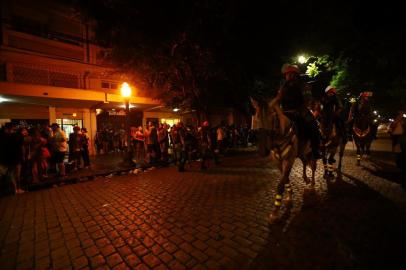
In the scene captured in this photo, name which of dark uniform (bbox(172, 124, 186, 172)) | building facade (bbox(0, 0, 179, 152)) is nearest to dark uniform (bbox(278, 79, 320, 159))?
dark uniform (bbox(172, 124, 186, 172))

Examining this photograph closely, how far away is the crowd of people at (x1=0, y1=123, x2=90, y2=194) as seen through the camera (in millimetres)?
6590

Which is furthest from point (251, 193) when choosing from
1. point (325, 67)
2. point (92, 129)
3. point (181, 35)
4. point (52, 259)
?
Answer: point (92, 129)

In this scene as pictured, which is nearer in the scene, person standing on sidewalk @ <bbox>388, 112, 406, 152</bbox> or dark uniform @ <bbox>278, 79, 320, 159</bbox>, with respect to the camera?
dark uniform @ <bbox>278, 79, 320, 159</bbox>

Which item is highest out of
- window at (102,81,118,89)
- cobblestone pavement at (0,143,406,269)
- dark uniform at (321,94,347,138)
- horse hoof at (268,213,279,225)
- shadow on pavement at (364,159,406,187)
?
window at (102,81,118,89)

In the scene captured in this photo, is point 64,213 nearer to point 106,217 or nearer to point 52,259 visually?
point 106,217

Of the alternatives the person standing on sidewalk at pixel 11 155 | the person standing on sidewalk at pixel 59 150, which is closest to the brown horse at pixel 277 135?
the person standing on sidewalk at pixel 11 155

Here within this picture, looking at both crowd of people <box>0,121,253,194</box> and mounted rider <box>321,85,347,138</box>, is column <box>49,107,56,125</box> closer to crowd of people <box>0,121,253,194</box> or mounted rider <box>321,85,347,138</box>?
crowd of people <box>0,121,253,194</box>

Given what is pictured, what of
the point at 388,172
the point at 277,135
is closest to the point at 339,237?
the point at 277,135

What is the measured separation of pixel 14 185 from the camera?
21.7 feet

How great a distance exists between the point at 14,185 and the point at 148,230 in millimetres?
5795

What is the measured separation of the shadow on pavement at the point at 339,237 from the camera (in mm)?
2740

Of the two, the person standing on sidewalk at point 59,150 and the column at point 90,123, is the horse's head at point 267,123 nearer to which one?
the person standing on sidewalk at point 59,150

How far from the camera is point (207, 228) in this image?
3.80 metres

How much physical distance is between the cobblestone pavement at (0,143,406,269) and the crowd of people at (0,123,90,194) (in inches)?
44.3
